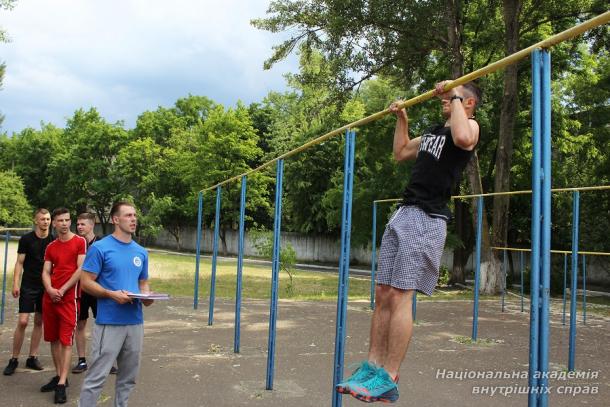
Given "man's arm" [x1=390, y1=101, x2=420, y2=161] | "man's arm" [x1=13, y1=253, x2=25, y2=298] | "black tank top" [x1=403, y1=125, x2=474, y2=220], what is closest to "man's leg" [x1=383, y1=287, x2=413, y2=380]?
"black tank top" [x1=403, y1=125, x2=474, y2=220]

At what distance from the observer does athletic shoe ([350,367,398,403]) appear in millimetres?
2621

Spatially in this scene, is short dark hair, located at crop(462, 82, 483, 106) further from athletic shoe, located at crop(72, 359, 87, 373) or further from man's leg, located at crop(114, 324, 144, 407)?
athletic shoe, located at crop(72, 359, 87, 373)

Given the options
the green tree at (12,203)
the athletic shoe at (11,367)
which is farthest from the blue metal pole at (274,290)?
the green tree at (12,203)

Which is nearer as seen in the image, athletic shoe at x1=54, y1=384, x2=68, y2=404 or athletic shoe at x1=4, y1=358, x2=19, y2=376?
athletic shoe at x1=54, y1=384, x2=68, y2=404

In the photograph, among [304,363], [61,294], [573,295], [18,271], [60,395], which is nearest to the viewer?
[60,395]

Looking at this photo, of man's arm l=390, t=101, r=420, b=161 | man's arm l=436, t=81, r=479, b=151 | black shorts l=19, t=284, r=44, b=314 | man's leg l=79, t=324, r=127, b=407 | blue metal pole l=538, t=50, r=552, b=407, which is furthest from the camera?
black shorts l=19, t=284, r=44, b=314

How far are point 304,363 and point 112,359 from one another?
10.7 ft

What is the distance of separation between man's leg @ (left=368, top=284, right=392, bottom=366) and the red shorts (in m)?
3.08

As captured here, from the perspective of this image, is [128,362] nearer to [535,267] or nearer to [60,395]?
[60,395]

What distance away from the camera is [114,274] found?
3.87 meters

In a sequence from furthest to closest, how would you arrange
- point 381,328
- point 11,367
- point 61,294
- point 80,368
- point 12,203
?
point 12,203, point 80,368, point 11,367, point 61,294, point 381,328

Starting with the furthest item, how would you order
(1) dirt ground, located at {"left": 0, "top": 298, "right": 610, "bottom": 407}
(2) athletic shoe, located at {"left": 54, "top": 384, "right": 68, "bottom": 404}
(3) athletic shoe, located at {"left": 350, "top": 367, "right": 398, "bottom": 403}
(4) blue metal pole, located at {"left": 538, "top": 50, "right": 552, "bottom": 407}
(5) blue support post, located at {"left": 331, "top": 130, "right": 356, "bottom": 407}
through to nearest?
1. (1) dirt ground, located at {"left": 0, "top": 298, "right": 610, "bottom": 407}
2. (2) athletic shoe, located at {"left": 54, "top": 384, "right": 68, "bottom": 404}
3. (5) blue support post, located at {"left": 331, "top": 130, "right": 356, "bottom": 407}
4. (3) athletic shoe, located at {"left": 350, "top": 367, "right": 398, "bottom": 403}
5. (4) blue metal pole, located at {"left": 538, "top": 50, "right": 552, "bottom": 407}

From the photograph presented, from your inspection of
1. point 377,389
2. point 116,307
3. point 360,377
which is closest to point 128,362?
point 116,307

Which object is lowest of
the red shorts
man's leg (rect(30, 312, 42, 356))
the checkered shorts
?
man's leg (rect(30, 312, 42, 356))
